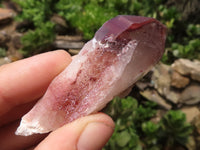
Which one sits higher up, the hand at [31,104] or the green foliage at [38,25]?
the hand at [31,104]

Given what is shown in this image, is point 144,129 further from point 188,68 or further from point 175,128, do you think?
point 188,68

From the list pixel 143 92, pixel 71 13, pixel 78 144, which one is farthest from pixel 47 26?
pixel 78 144

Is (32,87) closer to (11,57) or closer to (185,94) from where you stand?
(185,94)

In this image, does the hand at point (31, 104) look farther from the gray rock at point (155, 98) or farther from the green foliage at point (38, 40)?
the green foliage at point (38, 40)

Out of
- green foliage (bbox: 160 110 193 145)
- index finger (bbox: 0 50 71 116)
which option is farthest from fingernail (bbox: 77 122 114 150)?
green foliage (bbox: 160 110 193 145)

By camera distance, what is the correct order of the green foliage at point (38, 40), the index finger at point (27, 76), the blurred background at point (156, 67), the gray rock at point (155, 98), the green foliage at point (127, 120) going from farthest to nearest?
the green foliage at point (38, 40), the gray rock at point (155, 98), the blurred background at point (156, 67), the green foliage at point (127, 120), the index finger at point (27, 76)

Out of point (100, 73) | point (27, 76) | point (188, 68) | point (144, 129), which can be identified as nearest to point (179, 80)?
point (188, 68)

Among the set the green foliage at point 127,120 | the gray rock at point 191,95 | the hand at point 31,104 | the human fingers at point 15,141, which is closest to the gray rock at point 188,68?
the gray rock at point 191,95
